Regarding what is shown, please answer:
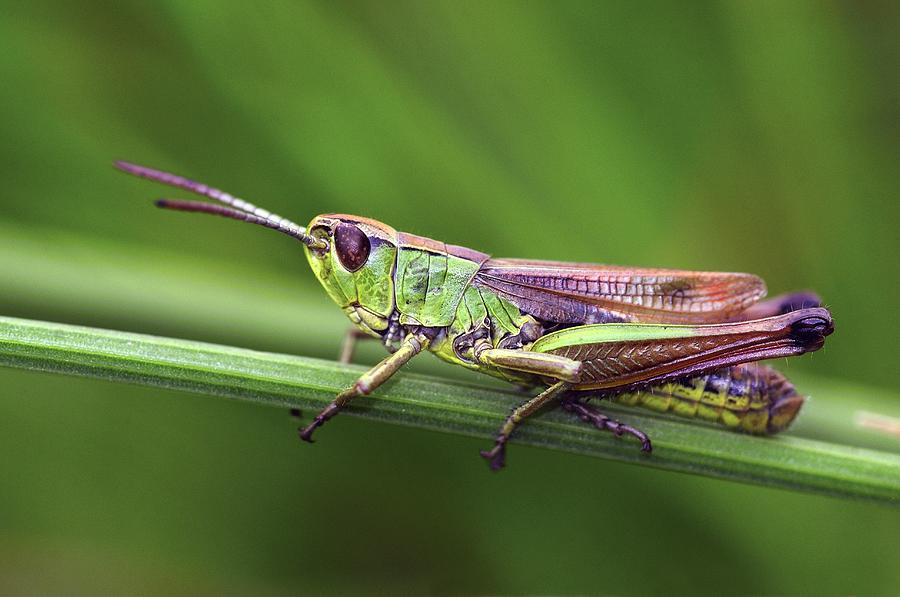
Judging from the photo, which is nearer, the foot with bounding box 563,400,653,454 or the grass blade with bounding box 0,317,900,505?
the grass blade with bounding box 0,317,900,505

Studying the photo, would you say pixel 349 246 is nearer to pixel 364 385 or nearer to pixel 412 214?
pixel 364 385

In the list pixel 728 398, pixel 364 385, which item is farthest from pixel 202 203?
pixel 728 398

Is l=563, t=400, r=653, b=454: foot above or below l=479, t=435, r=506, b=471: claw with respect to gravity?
above

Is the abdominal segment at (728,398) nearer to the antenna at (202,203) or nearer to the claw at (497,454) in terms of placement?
the claw at (497,454)

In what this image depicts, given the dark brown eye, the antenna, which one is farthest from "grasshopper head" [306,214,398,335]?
the antenna

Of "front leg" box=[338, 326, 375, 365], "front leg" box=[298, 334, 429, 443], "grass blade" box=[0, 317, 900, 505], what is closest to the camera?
"grass blade" box=[0, 317, 900, 505]

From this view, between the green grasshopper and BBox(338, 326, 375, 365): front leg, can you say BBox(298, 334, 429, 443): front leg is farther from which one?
BBox(338, 326, 375, 365): front leg
